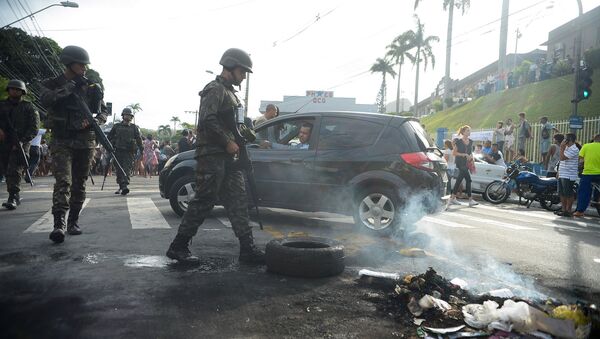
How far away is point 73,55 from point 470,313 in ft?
15.4

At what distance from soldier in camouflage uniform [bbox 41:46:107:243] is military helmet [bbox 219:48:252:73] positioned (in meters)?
1.84

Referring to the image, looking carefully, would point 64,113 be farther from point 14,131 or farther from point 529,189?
point 529,189

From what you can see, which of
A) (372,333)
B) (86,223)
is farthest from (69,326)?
(86,223)

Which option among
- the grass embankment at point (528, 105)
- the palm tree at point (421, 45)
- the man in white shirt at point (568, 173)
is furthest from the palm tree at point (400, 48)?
the man in white shirt at point (568, 173)

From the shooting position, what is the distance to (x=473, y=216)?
890 centimetres

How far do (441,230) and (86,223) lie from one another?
17.5ft

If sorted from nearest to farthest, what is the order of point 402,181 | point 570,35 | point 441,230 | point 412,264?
point 412,264 → point 402,181 → point 441,230 → point 570,35

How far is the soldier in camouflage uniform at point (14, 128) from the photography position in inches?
268

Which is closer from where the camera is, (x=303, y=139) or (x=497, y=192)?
(x=303, y=139)

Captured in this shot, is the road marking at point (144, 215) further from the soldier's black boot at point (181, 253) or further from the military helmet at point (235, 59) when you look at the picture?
the military helmet at point (235, 59)

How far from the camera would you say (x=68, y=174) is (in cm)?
479

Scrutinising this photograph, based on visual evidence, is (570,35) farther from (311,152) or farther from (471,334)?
(471,334)

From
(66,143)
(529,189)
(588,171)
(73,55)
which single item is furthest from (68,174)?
(529,189)

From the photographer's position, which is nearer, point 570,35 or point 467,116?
point 467,116
